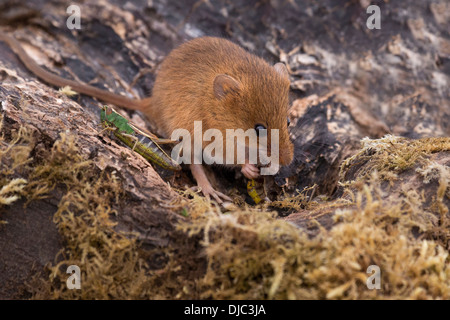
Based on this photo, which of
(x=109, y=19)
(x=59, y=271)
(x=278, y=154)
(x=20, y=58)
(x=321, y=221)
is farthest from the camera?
(x=109, y=19)

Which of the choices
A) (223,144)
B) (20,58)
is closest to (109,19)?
(20,58)

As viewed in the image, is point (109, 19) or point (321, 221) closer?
point (321, 221)

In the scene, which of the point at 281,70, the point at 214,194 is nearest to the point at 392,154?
the point at 281,70

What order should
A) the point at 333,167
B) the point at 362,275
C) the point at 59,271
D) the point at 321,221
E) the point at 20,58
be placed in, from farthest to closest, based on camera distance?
the point at 20,58 → the point at 333,167 → the point at 321,221 → the point at 59,271 → the point at 362,275

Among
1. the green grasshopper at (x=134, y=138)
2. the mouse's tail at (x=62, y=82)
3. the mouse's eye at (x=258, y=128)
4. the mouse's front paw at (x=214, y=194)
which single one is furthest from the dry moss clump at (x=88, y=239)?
the mouse's tail at (x=62, y=82)

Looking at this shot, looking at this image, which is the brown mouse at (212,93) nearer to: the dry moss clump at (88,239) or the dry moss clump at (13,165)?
the dry moss clump at (88,239)

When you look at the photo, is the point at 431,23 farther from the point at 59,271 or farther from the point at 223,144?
the point at 59,271

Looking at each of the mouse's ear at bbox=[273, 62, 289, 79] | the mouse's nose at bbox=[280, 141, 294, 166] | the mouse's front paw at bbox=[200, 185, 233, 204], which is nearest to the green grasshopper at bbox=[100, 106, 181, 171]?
the mouse's front paw at bbox=[200, 185, 233, 204]
